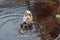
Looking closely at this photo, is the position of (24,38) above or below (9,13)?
below

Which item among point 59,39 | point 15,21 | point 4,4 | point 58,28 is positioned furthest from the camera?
point 4,4

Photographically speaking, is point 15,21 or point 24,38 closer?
point 24,38

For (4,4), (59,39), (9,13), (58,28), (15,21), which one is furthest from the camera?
(4,4)

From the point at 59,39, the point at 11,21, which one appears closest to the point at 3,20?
the point at 11,21

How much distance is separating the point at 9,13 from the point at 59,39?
4220mm

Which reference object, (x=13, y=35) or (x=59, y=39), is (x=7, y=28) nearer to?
(x=13, y=35)

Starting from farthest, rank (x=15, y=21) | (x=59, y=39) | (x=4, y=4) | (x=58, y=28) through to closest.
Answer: (x=4, y=4) → (x=15, y=21) → (x=58, y=28) → (x=59, y=39)

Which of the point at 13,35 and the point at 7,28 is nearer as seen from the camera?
the point at 13,35

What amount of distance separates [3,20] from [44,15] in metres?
2.53

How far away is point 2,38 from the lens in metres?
9.32

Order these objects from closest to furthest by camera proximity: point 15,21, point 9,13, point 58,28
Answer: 1. point 58,28
2. point 15,21
3. point 9,13

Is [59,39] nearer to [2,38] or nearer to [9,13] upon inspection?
[2,38]

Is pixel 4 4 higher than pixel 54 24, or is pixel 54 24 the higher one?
pixel 4 4

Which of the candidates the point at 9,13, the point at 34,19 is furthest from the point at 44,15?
the point at 9,13
